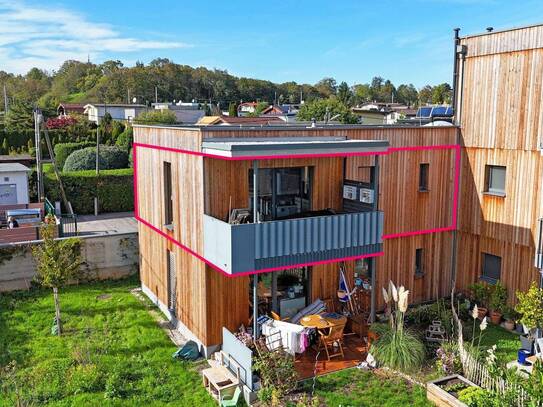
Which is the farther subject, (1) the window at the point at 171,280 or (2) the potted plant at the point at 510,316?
(1) the window at the point at 171,280

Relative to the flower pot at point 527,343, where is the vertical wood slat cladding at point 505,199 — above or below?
above

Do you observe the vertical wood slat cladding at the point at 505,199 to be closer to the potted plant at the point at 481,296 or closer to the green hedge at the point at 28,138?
the potted plant at the point at 481,296

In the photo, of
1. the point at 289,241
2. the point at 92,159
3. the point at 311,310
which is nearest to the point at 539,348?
the point at 311,310

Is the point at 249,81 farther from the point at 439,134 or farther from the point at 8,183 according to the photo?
the point at 439,134

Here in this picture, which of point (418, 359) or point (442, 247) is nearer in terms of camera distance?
point (418, 359)

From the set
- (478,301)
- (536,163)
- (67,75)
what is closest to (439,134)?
(536,163)

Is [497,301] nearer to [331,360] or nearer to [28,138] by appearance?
[331,360]

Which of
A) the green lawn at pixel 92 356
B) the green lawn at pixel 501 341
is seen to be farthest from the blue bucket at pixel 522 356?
the green lawn at pixel 92 356

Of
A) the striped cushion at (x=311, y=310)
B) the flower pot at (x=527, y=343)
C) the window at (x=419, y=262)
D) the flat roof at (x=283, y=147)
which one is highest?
the flat roof at (x=283, y=147)
